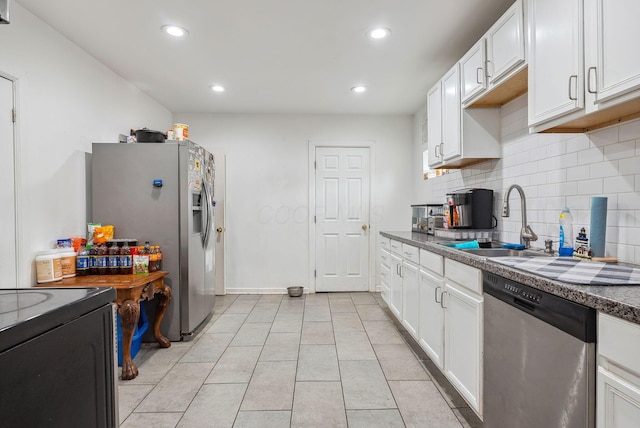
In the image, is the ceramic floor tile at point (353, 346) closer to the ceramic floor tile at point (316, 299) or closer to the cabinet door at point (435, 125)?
the ceramic floor tile at point (316, 299)

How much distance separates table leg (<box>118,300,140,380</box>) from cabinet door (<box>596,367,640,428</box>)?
8.58 feet

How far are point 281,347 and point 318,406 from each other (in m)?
0.93

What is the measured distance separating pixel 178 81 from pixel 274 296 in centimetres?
292

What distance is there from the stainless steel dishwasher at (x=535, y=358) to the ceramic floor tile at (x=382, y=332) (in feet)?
4.84

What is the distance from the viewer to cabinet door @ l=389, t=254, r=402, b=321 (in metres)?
3.13

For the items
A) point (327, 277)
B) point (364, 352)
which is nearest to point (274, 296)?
point (327, 277)

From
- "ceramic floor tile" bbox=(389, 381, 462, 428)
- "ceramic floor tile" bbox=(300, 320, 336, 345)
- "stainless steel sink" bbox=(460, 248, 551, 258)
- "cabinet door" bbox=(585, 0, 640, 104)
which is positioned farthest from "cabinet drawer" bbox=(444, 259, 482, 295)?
"ceramic floor tile" bbox=(300, 320, 336, 345)

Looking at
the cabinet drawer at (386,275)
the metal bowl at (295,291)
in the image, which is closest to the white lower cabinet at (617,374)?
the cabinet drawer at (386,275)

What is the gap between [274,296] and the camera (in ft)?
15.3

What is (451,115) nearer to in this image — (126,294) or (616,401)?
(616,401)

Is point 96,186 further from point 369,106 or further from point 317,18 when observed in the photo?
point 369,106

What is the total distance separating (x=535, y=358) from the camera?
4.00ft

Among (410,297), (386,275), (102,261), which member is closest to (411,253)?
(410,297)

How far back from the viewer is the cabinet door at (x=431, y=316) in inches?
85.8
